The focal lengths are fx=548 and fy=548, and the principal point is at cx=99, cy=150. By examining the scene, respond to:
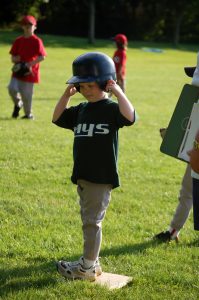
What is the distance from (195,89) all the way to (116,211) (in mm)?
2146

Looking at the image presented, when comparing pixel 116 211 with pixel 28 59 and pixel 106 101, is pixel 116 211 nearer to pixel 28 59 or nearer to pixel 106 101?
pixel 106 101

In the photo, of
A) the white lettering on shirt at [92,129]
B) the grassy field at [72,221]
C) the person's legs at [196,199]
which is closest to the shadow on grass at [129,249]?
the grassy field at [72,221]

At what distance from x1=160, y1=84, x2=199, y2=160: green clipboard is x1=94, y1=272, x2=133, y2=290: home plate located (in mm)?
984

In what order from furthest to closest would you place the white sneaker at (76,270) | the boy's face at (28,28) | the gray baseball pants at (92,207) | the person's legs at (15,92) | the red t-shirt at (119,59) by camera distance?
the red t-shirt at (119,59), the person's legs at (15,92), the boy's face at (28,28), the white sneaker at (76,270), the gray baseball pants at (92,207)

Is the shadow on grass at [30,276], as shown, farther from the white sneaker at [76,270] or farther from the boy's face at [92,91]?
the boy's face at [92,91]

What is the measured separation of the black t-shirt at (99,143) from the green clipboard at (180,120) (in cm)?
41

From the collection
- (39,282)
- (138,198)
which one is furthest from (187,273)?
(138,198)

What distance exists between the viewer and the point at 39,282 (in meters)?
3.95

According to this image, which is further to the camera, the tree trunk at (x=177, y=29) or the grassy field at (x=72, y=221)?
the tree trunk at (x=177, y=29)

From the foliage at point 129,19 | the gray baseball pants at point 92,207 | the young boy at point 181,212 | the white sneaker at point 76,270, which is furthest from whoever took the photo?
the foliage at point 129,19

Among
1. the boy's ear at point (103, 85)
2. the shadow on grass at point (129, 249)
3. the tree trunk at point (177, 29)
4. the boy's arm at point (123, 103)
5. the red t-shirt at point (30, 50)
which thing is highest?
the boy's ear at point (103, 85)

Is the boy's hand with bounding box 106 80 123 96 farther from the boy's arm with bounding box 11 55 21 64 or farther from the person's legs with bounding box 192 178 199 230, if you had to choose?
the boy's arm with bounding box 11 55 21 64

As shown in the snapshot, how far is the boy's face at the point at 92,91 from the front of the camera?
3.83m

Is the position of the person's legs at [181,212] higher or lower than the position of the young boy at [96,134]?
lower
